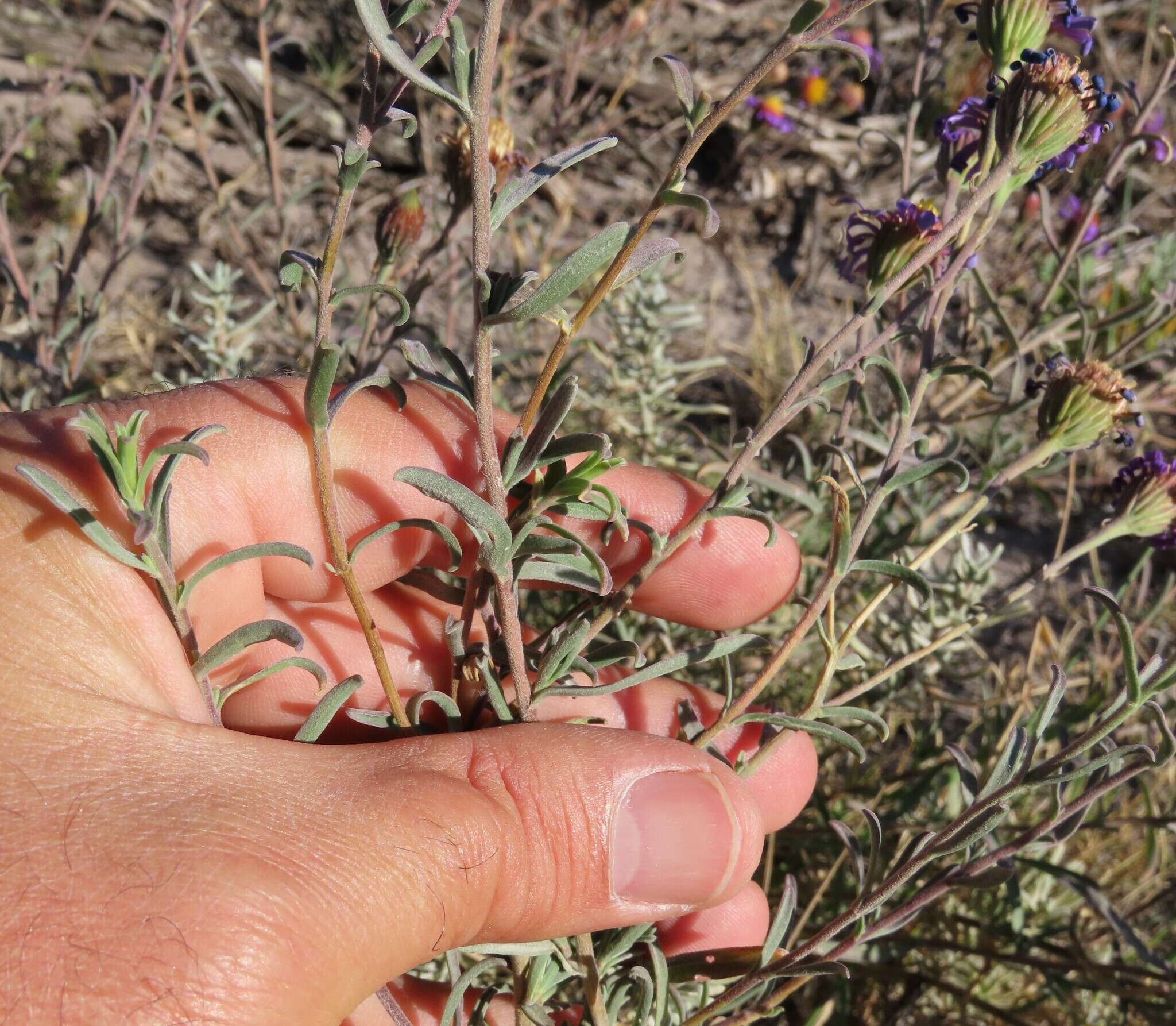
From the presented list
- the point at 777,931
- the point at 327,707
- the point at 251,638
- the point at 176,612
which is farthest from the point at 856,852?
the point at 176,612

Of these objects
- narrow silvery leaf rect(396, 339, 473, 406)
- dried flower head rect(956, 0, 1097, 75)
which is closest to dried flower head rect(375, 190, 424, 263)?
narrow silvery leaf rect(396, 339, 473, 406)

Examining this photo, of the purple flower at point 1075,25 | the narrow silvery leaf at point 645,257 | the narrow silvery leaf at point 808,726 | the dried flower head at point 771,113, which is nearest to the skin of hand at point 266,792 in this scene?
the narrow silvery leaf at point 808,726

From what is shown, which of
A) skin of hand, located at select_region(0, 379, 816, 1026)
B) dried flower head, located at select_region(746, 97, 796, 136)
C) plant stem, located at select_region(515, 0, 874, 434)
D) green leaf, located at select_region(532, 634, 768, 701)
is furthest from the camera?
dried flower head, located at select_region(746, 97, 796, 136)

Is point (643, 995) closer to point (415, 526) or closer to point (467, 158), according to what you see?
point (415, 526)

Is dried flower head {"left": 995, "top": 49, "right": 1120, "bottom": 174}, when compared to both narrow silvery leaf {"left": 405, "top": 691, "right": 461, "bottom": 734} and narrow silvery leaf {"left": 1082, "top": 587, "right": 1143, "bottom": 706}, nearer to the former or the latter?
narrow silvery leaf {"left": 1082, "top": 587, "right": 1143, "bottom": 706}

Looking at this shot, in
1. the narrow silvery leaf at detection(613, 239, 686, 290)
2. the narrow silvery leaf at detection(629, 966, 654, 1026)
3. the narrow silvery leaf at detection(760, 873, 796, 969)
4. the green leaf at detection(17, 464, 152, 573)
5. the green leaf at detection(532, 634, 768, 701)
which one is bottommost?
the narrow silvery leaf at detection(629, 966, 654, 1026)

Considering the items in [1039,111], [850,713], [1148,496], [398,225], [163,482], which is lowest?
[850,713]

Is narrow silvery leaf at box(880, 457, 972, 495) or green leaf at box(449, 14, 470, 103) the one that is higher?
green leaf at box(449, 14, 470, 103)

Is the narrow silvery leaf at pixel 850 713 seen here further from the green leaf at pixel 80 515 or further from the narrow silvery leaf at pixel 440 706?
the green leaf at pixel 80 515
